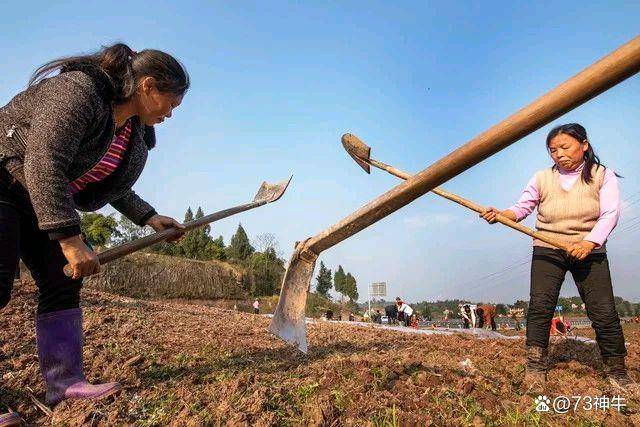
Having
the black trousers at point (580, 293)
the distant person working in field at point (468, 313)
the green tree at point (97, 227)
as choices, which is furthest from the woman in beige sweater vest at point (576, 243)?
the green tree at point (97, 227)

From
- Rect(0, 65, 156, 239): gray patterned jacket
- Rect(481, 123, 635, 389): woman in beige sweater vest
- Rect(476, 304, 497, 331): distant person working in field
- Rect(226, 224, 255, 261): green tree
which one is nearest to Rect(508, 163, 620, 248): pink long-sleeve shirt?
Rect(481, 123, 635, 389): woman in beige sweater vest

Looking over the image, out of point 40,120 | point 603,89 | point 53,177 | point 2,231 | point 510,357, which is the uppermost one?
point 603,89

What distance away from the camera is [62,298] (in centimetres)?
214

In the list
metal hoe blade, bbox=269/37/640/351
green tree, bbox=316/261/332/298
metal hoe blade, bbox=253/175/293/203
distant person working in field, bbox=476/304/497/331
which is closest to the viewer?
metal hoe blade, bbox=269/37/640/351

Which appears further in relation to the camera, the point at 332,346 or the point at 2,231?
the point at 332,346

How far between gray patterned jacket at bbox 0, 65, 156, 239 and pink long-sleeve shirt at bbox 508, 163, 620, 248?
286cm

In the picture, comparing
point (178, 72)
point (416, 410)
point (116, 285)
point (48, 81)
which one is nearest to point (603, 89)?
point (416, 410)

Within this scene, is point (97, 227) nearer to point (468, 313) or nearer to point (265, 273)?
point (265, 273)

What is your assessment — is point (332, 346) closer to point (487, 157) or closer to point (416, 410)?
point (416, 410)

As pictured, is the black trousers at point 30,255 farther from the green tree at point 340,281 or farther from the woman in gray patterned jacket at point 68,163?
the green tree at point 340,281

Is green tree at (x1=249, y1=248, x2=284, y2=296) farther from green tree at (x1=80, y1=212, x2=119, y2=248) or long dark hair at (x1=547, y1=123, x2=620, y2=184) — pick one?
long dark hair at (x1=547, y1=123, x2=620, y2=184)

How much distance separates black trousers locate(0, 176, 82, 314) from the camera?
1849 mm

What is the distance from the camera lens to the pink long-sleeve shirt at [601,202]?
111 inches

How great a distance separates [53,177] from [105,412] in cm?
106
